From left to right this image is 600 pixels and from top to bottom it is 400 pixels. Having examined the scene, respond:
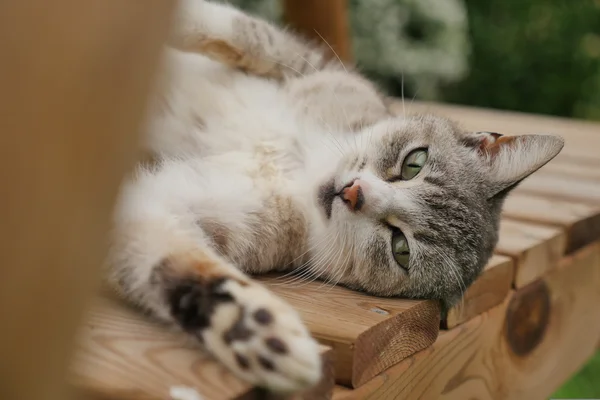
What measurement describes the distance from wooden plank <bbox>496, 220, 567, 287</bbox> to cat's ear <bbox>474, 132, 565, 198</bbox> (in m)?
0.23

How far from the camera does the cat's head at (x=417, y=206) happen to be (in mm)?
1530

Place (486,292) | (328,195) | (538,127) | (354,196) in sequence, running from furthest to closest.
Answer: (538,127)
(486,292)
(328,195)
(354,196)

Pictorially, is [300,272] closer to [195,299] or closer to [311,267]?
[311,267]

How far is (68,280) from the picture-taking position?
0.59 m

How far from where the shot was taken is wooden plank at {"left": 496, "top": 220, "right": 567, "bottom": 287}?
1.85 m

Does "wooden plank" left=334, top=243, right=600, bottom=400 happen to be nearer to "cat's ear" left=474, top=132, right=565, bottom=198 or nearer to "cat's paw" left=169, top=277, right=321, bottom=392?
"cat's paw" left=169, top=277, right=321, bottom=392

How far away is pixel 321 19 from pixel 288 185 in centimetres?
163

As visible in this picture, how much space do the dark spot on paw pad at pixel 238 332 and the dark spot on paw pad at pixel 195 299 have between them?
5 cm

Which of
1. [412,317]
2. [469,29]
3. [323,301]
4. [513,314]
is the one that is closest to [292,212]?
[323,301]

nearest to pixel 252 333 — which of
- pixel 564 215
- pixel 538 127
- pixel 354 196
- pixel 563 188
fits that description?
pixel 354 196

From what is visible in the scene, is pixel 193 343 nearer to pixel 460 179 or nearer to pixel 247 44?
pixel 460 179

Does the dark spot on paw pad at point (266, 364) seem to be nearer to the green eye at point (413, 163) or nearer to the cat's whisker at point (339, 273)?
the cat's whisker at point (339, 273)

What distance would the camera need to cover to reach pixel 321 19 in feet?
10.2

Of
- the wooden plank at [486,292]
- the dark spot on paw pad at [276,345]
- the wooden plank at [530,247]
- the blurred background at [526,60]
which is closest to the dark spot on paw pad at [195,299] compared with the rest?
the dark spot on paw pad at [276,345]
